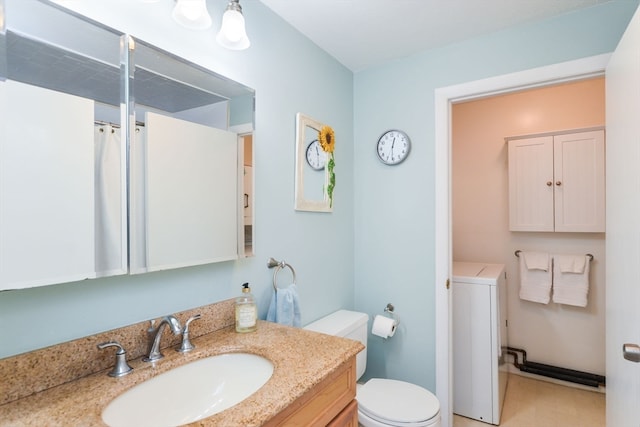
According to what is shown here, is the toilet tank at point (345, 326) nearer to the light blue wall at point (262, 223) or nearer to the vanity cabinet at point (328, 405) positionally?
the light blue wall at point (262, 223)

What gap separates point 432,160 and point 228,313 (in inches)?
55.8

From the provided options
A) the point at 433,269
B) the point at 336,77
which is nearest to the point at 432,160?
the point at 433,269

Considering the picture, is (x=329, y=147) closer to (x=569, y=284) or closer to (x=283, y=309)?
(x=283, y=309)

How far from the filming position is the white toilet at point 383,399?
1.50 metres

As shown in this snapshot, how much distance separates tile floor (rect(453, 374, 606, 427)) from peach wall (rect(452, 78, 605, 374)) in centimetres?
22

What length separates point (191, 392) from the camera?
100cm

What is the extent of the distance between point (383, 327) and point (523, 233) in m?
1.64

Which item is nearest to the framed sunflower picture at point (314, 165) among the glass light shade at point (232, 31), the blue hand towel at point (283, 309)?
the blue hand towel at point (283, 309)

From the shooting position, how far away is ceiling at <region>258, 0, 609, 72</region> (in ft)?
5.08

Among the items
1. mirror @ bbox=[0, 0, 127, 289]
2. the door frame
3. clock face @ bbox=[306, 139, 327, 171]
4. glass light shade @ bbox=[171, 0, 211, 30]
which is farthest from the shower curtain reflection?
the door frame

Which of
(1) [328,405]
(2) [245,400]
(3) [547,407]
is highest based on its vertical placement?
(2) [245,400]

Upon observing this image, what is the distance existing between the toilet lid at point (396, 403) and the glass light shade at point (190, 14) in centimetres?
174

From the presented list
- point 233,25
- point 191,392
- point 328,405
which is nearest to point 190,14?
point 233,25

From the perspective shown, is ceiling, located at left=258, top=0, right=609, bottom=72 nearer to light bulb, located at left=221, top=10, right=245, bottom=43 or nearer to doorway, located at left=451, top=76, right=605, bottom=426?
light bulb, located at left=221, top=10, right=245, bottom=43
